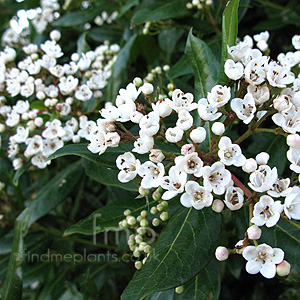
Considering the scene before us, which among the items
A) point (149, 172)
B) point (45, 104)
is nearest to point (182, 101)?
point (149, 172)

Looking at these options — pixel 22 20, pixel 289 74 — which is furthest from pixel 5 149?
pixel 289 74

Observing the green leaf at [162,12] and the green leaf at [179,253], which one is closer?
the green leaf at [179,253]

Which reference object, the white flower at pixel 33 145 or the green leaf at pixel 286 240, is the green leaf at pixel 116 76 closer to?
the white flower at pixel 33 145

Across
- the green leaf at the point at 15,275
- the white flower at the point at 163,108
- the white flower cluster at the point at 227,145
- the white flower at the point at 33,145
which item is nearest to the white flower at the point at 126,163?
the white flower cluster at the point at 227,145

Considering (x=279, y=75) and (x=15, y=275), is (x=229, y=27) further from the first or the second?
(x=15, y=275)

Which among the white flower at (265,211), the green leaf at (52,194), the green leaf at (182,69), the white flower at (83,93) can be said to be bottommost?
the green leaf at (52,194)

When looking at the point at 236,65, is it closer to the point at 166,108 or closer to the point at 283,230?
the point at 166,108

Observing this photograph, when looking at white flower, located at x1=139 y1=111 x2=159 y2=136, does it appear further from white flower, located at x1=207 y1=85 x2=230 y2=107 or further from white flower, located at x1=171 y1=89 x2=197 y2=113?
white flower, located at x1=207 y1=85 x2=230 y2=107
